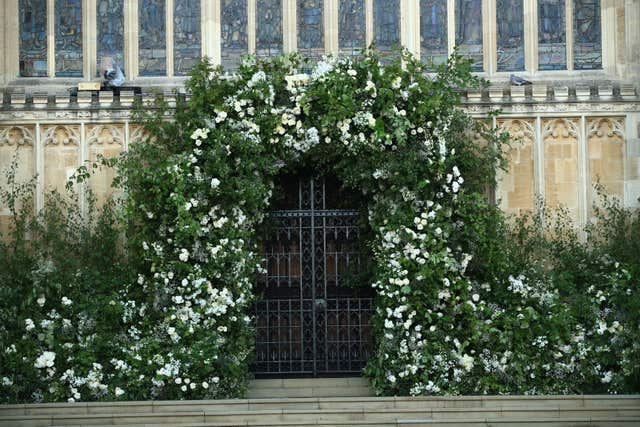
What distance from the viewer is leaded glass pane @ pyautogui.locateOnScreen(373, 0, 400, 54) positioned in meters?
19.3

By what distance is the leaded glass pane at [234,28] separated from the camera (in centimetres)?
1930

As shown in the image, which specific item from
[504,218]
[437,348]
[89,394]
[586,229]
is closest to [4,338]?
[89,394]

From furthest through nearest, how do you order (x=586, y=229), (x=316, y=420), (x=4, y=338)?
1. (x=586, y=229)
2. (x=4, y=338)
3. (x=316, y=420)

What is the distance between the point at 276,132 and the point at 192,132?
1.11 m

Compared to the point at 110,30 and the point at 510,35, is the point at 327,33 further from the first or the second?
the point at 110,30

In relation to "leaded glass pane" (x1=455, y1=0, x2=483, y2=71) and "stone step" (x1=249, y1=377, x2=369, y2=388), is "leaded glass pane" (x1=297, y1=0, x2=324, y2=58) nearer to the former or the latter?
"leaded glass pane" (x1=455, y1=0, x2=483, y2=71)

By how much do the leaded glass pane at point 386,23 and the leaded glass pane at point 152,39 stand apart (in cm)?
311

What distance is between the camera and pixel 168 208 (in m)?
17.0

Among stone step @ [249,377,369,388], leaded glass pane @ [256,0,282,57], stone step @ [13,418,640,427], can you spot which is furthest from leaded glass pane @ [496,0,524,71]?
stone step @ [13,418,640,427]

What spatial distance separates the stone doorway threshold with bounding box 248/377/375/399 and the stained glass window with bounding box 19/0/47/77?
558 cm

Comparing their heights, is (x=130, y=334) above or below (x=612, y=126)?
below

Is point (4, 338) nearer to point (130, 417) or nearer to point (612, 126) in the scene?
point (130, 417)

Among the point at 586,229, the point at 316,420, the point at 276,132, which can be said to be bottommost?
the point at 316,420

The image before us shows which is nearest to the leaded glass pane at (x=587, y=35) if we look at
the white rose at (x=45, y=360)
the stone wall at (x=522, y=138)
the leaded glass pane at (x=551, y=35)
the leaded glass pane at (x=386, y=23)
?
the leaded glass pane at (x=551, y=35)
